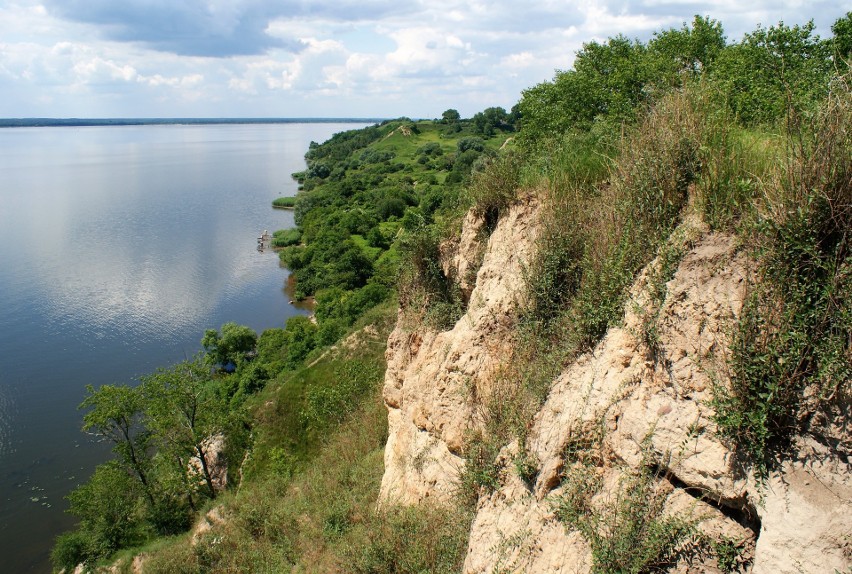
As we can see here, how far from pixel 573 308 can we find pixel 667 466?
108 inches

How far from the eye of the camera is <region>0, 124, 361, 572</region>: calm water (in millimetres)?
27859

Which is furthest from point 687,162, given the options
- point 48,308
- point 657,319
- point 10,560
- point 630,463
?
point 48,308

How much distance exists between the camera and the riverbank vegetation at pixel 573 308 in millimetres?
4773

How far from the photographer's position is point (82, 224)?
7150 cm

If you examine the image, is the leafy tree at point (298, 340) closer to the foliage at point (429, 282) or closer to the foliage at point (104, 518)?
the foliage at point (104, 518)

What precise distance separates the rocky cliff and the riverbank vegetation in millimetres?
206

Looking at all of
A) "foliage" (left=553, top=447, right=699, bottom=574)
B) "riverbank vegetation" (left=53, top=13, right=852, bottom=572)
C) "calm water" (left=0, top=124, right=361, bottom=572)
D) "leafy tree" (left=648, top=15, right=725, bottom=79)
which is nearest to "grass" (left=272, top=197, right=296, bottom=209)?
"calm water" (left=0, top=124, right=361, bottom=572)

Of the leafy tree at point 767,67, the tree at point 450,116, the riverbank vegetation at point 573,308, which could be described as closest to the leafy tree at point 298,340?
the riverbank vegetation at point 573,308

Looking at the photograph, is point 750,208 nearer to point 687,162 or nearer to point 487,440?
point 687,162

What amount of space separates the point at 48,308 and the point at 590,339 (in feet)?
170

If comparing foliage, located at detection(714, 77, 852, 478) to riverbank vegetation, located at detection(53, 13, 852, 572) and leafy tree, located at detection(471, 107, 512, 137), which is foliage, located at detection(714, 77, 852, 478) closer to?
riverbank vegetation, located at detection(53, 13, 852, 572)

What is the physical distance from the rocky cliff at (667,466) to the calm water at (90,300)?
87.1 feet

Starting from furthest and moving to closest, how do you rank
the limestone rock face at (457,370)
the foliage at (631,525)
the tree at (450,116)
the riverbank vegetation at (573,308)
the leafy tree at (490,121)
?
the tree at (450,116) → the leafy tree at (490,121) → the limestone rock face at (457,370) → the foliage at (631,525) → the riverbank vegetation at (573,308)

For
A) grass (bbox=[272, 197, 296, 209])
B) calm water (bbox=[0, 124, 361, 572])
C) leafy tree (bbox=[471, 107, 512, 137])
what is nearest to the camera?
calm water (bbox=[0, 124, 361, 572])
